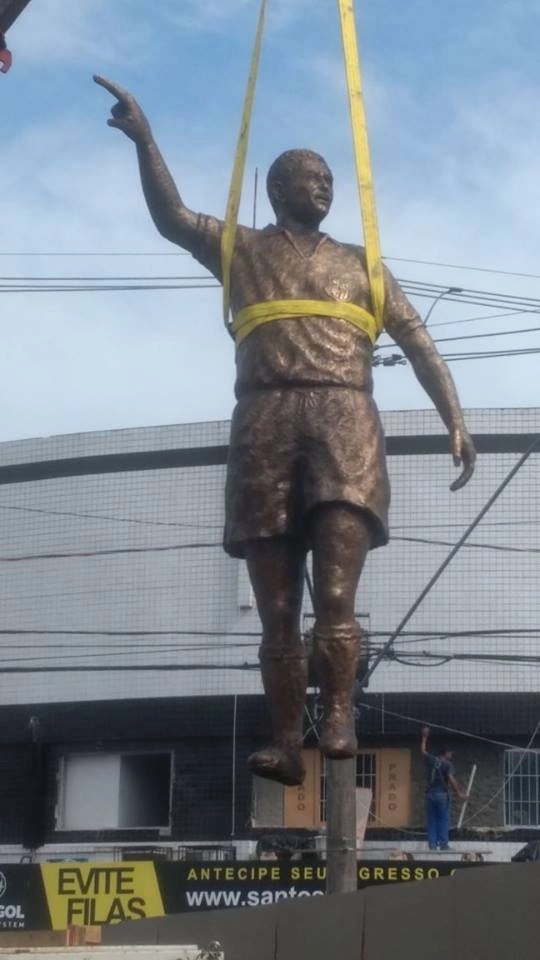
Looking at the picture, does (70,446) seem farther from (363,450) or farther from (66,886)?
(363,450)

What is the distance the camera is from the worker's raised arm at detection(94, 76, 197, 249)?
6672 millimetres

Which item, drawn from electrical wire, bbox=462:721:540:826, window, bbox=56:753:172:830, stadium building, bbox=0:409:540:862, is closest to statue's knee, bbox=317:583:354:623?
stadium building, bbox=0:409:540:862

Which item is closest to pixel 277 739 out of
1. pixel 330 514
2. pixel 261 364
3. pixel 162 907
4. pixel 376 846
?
pixel 330 514

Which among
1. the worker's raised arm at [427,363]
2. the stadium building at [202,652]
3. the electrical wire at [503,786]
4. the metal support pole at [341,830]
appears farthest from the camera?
the stadium building at [202,652]

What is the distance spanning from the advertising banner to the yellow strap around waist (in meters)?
10.4

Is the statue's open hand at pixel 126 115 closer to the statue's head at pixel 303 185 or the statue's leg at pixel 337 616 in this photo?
the statue's head at pixel 303 185

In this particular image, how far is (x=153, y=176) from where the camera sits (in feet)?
22.2

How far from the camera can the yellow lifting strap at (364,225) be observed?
6.62m

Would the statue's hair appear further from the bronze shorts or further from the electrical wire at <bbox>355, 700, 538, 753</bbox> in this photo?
the electrical wire at <bbox>355, 700, 538, 753</bbox>

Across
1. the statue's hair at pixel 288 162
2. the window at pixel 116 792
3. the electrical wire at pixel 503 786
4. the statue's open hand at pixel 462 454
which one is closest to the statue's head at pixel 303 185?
the statue's hair at pixel 288 162

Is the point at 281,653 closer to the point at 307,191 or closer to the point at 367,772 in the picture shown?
the point at 307,191

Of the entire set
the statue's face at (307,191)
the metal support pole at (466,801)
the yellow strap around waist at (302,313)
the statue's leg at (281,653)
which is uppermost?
the statue's face at (307,191)

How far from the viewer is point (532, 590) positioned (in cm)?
2867

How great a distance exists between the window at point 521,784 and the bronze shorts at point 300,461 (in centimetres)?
2238
